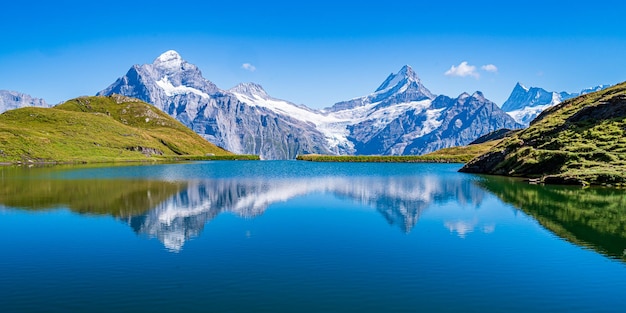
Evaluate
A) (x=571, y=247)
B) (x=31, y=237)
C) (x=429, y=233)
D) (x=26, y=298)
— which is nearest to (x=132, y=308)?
(x=26, y=298)

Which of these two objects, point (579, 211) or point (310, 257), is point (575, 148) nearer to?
point (579, 211)

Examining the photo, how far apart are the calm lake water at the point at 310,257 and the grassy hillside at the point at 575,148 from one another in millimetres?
35815

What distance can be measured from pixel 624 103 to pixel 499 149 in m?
38.1

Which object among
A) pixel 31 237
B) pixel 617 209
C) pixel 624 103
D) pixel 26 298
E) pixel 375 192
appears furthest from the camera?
pixel 624 103

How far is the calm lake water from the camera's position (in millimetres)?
24906

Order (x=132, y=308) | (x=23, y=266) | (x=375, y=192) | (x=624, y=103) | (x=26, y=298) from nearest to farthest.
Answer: (x=132, y=308) < (x=26, y=298) < (x=23, y=266) < (x=375, y=192) < (x=624, y=103)

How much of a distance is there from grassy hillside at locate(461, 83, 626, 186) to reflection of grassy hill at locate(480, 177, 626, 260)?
11684 mm

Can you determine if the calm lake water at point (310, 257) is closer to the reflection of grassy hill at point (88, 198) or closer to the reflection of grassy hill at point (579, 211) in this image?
the reflection of grassy hill at point (579, 211)

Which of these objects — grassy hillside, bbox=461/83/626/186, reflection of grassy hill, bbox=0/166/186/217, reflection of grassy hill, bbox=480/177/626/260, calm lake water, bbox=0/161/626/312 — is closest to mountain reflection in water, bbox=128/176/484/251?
calm lake water, bbox=0/161/626/312

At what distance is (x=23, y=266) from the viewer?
106ft

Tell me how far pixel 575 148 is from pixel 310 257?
10106 cm

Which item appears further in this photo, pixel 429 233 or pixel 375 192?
pixel 375 192

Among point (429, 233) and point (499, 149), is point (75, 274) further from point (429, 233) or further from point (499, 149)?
point (499, 149)

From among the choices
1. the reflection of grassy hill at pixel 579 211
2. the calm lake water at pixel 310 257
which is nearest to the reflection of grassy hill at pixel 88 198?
the calm lake water at pixel 310 257
